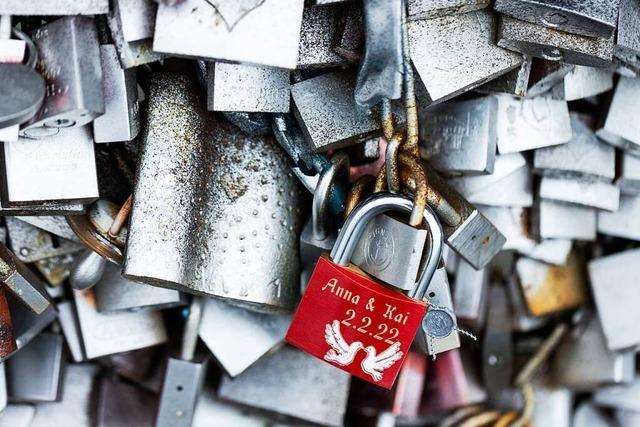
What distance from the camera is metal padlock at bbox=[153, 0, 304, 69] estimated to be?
109cm

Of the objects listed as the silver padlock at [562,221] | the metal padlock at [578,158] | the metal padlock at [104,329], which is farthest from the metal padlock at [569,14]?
the metal padlock at [104,329]

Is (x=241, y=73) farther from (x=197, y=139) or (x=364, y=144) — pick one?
(x=364, y=144)

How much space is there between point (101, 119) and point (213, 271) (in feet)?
0.97

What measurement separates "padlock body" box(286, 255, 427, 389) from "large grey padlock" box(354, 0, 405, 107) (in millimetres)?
258

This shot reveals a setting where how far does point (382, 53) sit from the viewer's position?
113cm

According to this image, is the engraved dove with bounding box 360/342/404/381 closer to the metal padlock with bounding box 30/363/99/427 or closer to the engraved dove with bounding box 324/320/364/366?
the engraved dove with bounding box 324/320/364/366

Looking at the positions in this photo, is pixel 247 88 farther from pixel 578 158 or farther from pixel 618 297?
pixel 618 297

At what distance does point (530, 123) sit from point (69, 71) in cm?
80

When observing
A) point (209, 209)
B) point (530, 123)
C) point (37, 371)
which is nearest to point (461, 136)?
point (530, 123)

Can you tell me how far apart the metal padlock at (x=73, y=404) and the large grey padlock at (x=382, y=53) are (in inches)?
32.1

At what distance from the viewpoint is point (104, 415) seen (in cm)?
152

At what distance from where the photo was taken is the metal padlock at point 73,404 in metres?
1.51

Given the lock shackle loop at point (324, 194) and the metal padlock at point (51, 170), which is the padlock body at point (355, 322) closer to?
the lock shackle loop at point (324, 194)

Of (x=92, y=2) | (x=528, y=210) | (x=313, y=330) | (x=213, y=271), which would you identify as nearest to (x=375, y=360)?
(x=313, y=330)
